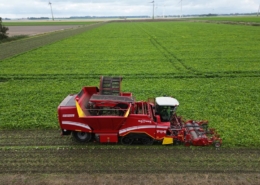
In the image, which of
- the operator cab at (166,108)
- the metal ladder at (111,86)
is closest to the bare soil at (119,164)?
the operator cab at (166,108)

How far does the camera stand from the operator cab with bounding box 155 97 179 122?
7598 mm

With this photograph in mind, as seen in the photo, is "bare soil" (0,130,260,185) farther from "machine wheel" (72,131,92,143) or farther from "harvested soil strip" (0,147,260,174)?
"machine wheel" (72,131,92,143)

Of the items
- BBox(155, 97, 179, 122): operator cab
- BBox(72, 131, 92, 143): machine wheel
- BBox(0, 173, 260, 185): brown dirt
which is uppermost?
BBox(155, 97, 179, 122): operator cab

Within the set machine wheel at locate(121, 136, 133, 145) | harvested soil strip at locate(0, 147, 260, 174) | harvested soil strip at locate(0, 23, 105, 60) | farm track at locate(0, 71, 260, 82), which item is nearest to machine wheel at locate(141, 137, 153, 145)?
harvested soil strip at locate(0, 147, 260, 174)

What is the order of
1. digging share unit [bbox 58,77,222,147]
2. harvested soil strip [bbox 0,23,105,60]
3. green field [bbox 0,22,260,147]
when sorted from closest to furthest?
digging share unit [bbox 58,77,222,147], green field [bbox 0,22,260,147], harvested soil strip [bbox 0,23,105,60]

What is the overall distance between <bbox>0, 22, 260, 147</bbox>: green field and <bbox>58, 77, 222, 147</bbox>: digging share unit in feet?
4.64

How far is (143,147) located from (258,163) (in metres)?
3.44

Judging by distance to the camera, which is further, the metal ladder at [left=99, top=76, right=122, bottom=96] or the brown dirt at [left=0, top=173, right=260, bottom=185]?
the metal ladder at [left=99, top=76, right=122, bottom=96]

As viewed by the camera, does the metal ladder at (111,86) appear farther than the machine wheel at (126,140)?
Yes

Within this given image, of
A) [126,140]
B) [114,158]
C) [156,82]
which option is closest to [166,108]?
[126,140]

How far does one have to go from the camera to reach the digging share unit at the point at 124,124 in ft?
24.3

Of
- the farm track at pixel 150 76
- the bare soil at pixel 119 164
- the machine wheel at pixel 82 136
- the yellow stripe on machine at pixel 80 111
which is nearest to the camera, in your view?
the bare soil at pixel 119 164

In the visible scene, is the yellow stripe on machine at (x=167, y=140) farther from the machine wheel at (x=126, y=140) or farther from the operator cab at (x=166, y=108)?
the machine wheel at (x=126, y=140)

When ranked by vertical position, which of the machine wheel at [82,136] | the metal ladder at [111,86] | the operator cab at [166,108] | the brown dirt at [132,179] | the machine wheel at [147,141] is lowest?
the brown dirt at [132,179]
